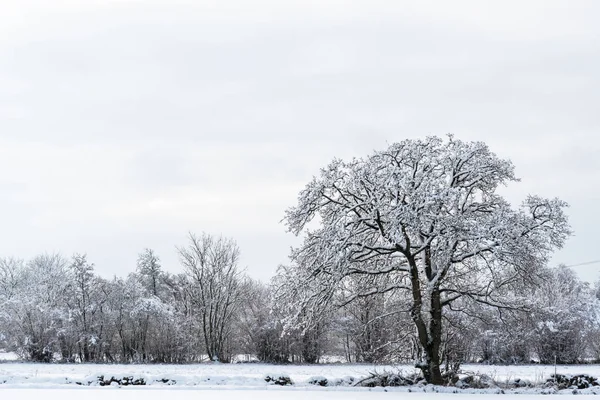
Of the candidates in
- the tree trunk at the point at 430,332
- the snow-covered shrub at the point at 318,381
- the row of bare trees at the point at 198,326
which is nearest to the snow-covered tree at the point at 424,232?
the tree trunk at the point at 430,332

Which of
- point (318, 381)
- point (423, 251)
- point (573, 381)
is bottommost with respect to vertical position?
point (573, 381)

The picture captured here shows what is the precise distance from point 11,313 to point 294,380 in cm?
3149

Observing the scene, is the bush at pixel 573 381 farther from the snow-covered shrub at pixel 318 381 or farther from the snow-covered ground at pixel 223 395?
the snow-covered shrub at pixel 318 381

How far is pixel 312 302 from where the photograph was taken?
2122 centimetres

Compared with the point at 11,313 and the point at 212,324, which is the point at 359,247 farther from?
the point at 11,313

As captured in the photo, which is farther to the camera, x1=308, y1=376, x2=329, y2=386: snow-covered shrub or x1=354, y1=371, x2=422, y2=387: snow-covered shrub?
x1=308, y1=376, x2=329, y2=386: snow-covered shrub

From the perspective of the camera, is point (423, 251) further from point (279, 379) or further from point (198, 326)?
point (198, 326)

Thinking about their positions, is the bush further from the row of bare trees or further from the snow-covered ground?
the row of bare trees

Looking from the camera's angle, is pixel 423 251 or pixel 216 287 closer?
pixel 423 251

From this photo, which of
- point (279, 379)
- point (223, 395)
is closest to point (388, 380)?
point (279, 379)

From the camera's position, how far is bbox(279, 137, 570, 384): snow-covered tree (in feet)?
64.5

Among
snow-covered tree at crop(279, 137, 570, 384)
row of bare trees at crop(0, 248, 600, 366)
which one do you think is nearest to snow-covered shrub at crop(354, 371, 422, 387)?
snow-covered tree at crop(279, 137, 570, 384)

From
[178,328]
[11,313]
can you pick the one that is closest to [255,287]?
[178,328]

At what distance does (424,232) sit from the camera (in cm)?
2006
